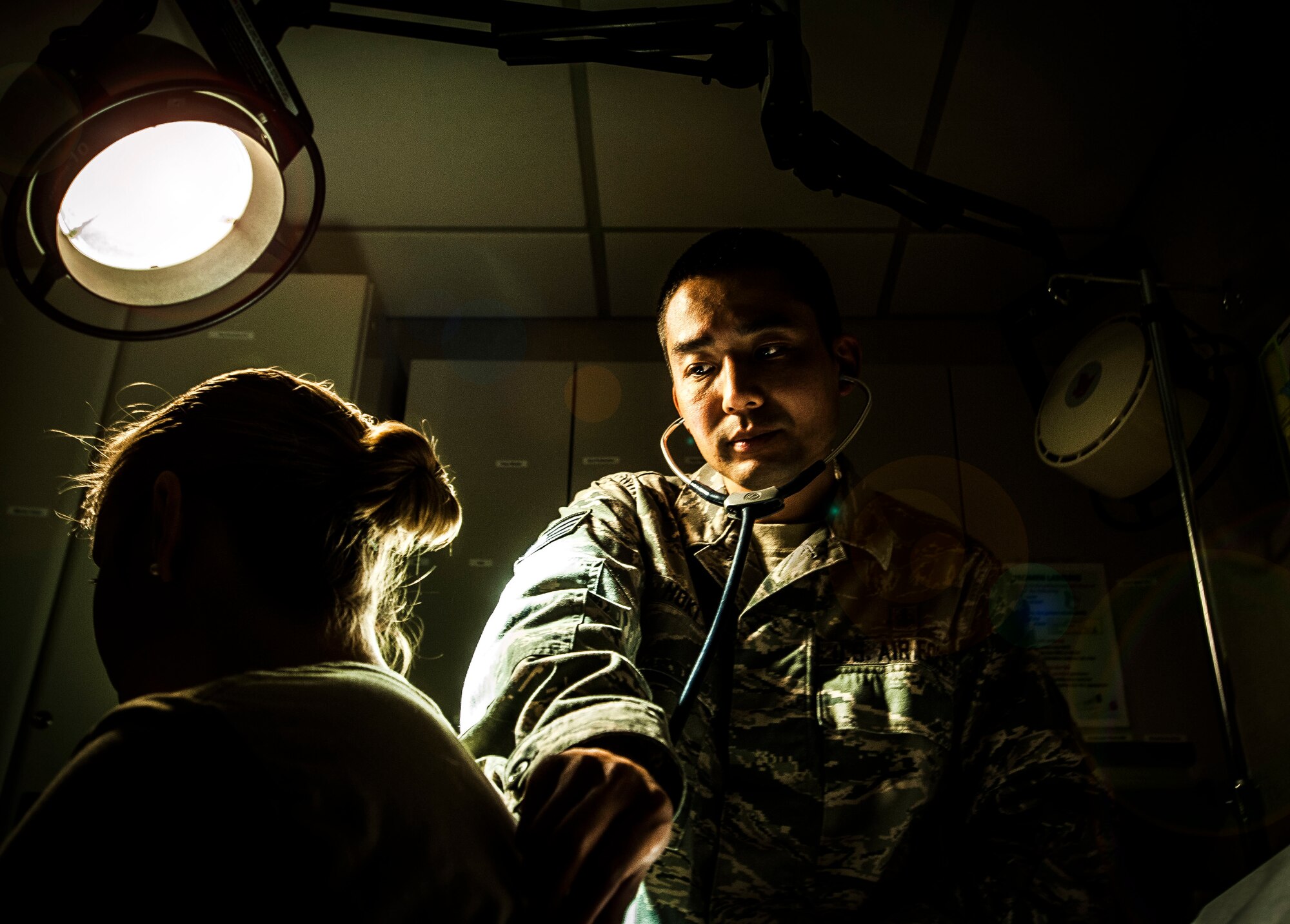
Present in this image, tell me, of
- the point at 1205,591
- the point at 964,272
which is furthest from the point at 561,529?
the point at 964,272

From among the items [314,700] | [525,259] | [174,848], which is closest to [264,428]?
[314,700]

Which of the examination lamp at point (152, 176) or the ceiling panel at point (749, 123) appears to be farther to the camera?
the ceiling panel at point (749, 123)

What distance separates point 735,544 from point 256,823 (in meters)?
0.80

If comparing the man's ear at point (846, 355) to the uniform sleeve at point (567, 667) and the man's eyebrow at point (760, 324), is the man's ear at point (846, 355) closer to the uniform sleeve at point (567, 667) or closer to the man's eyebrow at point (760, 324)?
the man's eyebrow at point (760, 324)

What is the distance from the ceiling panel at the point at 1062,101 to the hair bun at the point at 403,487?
1.55 m

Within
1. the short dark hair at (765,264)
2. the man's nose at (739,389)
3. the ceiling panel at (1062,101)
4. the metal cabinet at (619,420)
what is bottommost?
the man's nose at (739,389)

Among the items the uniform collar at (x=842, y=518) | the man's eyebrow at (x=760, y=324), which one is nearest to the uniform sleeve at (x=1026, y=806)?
the uniform collar at (x=842, y=518)

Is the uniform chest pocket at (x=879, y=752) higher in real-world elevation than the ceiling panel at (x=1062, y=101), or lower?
lower

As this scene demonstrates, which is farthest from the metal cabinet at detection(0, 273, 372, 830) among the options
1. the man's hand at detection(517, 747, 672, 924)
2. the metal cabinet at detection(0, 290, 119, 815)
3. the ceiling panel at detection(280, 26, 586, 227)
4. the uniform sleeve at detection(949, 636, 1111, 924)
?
the uniform sleeve at detection(949, 636, 1111, 924)

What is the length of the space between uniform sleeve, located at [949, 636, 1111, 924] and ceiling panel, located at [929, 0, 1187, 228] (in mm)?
1365

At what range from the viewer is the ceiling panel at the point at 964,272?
238 centimetres

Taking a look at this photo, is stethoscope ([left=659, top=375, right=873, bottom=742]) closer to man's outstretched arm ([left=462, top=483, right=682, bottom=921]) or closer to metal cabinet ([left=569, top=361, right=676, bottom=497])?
man's outstretched arm ([left=462, top=483, right=682, bottom=921])

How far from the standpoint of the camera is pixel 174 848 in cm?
53

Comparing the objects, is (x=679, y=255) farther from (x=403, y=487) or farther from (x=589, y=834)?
(x=589, y=834)
